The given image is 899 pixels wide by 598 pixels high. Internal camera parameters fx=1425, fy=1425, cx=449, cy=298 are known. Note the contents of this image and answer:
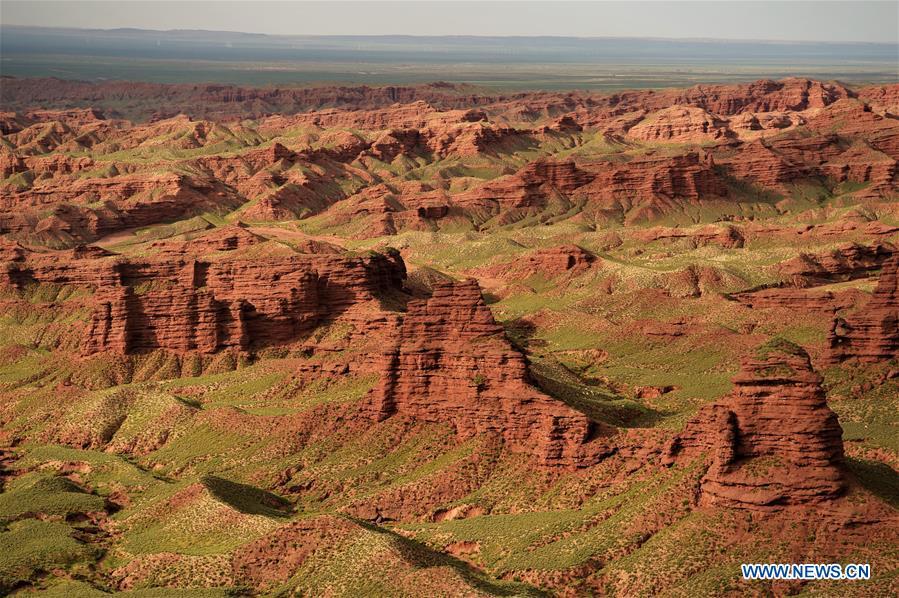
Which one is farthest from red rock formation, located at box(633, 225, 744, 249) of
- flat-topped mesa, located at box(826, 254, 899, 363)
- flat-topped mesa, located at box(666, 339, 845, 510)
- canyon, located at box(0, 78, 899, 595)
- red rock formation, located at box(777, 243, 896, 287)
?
flat-topped mesa, located at box(666, 339, 845, 510)

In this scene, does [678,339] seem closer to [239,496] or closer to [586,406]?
[586,406]

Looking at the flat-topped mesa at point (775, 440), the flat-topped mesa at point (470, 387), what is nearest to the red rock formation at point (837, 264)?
the flat-topped mesa at point (470, 387)

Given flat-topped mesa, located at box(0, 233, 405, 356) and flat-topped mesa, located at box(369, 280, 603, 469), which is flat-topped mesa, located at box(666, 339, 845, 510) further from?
flat-topped mesa, located at box(0, 233, 405, 356)

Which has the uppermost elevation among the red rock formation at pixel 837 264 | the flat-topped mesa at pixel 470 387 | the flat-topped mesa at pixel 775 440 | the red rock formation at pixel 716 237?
the flat-topped mesa at pixel 775 440

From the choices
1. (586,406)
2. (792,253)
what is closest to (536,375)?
(586,406)

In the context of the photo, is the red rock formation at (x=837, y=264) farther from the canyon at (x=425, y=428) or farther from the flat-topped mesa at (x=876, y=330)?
the flat-topped mesa at (x=876, y=330)

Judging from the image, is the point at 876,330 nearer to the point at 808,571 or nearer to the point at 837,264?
the point at 808,571

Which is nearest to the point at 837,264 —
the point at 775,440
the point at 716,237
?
the point at 716,237
